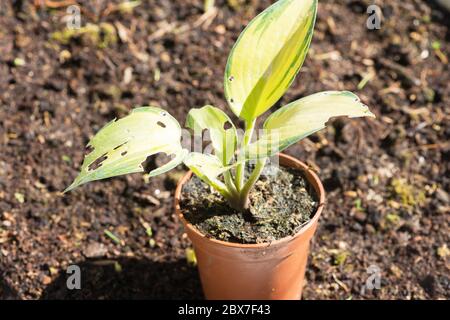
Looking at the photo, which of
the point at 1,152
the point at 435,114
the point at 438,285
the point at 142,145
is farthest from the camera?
the point at 435,114

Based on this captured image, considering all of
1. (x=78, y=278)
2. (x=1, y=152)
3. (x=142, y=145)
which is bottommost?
(x=78, y=278)

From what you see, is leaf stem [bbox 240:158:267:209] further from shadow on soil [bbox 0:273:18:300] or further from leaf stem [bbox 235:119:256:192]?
shadow on soil [bbox 0:273:18:300]

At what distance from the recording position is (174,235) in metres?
1.91

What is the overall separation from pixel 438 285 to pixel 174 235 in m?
0.75

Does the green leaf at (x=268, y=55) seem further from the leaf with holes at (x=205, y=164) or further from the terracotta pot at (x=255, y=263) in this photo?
the terracotta pot at (x=255, y=263)

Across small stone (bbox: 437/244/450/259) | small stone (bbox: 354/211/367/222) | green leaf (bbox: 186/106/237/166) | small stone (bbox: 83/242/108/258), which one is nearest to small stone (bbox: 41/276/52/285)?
small stone (bbox: 83/242/108/258)

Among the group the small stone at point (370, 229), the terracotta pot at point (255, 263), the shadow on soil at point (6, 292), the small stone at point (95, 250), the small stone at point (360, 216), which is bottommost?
the shadow on soil at point (6, 292)

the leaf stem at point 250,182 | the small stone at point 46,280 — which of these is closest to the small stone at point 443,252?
the leaf stem at point 250,182

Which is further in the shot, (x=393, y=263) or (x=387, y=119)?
(x=387, y=119)

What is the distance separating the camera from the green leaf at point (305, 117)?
50.7 inches

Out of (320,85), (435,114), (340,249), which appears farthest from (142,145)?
(435,114)

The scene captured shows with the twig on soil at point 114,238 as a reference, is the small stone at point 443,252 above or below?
above

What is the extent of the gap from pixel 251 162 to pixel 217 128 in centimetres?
24

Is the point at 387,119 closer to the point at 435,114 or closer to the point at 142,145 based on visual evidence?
the point at 435,114
